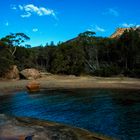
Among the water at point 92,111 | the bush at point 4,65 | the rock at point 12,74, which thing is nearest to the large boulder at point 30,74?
the rock at point 12,74

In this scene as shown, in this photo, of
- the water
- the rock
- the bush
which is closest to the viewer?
the water

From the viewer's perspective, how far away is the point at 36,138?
12.6 meters

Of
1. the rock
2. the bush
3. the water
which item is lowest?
the water

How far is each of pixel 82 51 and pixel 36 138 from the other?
53.5 m

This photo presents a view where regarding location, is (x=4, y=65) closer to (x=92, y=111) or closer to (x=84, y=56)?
(x=84, y=56)

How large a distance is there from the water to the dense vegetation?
906 inches

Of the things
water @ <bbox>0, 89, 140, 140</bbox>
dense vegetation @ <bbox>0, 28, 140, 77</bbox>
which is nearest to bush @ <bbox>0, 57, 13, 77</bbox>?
dense vegetation @ <bbox>0, 28, 140, 77</bbox>

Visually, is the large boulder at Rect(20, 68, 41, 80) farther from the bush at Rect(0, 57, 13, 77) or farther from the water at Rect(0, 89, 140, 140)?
the water at Rect(0, 89, 140, 140)

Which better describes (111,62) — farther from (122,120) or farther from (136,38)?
(122,120)

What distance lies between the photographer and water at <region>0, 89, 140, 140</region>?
18594mm

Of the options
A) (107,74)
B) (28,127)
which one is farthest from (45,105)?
(107,74)

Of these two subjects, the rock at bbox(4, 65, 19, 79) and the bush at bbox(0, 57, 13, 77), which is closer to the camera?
the bush at bbox(0, 57, 13, 77)

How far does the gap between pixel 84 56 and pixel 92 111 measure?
4204cm

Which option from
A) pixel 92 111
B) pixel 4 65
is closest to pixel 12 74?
pixel 4 65
